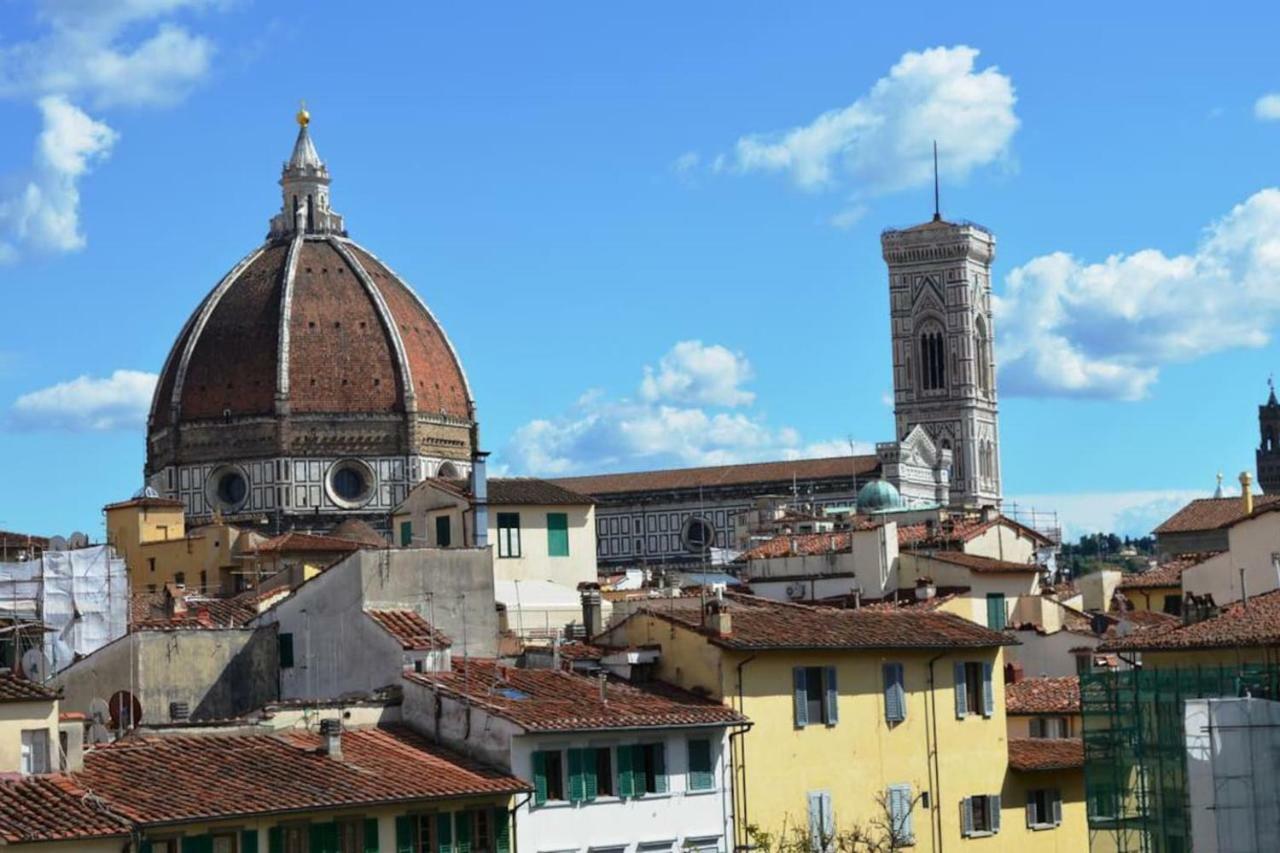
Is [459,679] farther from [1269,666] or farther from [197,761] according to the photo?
[1269,666]

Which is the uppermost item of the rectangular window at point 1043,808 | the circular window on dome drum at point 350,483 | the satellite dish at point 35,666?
the circular window on dome drum at point 350,483

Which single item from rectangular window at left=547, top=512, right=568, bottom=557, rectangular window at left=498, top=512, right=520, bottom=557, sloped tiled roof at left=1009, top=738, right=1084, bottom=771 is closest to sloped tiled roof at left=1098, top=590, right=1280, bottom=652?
sloped tiled roof at left=1009, top=738, right=1084, bottom=771

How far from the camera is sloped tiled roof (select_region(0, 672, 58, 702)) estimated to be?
27.1 metres

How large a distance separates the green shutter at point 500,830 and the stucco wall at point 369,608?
4085 mm

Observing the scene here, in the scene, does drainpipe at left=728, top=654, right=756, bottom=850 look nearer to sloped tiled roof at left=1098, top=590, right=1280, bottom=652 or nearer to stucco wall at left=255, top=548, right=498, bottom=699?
stucco wall at left=255, top=548, right=498, bottom=699

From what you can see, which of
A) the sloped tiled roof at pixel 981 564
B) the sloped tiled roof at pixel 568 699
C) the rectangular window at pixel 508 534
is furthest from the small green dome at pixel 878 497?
the sloped tiled roof at pixel 568 699

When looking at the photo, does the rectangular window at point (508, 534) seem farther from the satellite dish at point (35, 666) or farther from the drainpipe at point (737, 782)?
the drainpipe at point (737, 782)

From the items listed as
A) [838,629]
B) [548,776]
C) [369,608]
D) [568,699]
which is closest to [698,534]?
[838,629]

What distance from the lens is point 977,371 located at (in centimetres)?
17212

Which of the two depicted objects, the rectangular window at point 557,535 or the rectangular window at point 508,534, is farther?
the rectangular window at point 557,535

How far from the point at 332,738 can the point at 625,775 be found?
392cm

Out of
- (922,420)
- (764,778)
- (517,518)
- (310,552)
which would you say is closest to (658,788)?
(764,778)

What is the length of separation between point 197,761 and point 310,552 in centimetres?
4518

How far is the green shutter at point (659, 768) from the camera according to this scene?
107ft
